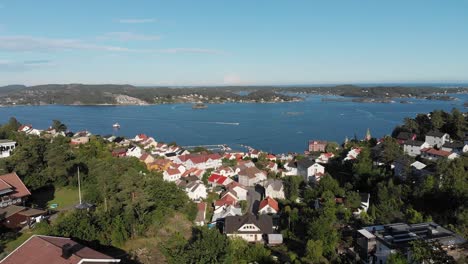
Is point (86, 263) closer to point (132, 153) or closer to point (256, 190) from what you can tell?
point (256, 190)

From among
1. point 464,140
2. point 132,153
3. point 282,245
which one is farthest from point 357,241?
point 132,153

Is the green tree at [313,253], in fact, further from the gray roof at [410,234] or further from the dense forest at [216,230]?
the gray roof at [410,234]

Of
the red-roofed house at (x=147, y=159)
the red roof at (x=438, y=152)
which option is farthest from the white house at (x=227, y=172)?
the red roof at (x=438, y=152)

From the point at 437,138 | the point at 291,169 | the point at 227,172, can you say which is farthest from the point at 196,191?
the point at 437,138

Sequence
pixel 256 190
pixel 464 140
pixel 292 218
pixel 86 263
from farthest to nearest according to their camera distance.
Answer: pixel 464 140 < pixel 256 190 < pixel 292 218 < pixel 86 263

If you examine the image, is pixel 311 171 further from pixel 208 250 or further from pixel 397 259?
pixel 208 250
